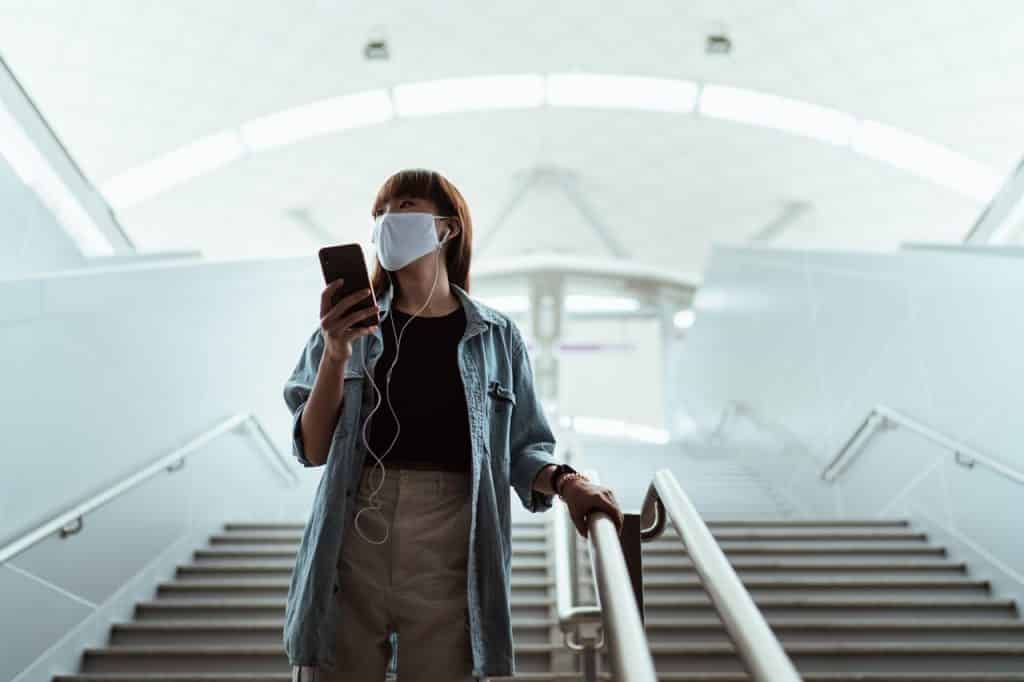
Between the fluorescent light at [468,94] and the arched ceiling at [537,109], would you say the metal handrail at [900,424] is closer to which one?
the arched ceiling at [537,109]

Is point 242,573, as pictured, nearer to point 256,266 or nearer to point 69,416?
point 69,416

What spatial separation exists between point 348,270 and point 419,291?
9.3 inches

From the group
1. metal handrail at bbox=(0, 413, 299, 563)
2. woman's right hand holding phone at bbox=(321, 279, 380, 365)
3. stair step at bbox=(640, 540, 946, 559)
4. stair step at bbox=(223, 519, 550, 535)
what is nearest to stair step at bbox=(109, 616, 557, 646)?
metal handrail at bbox=(0, 413, 299, 563)

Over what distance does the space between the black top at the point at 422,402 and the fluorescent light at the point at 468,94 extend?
14915mm

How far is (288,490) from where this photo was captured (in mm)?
6648

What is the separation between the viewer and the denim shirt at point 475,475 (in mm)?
1356

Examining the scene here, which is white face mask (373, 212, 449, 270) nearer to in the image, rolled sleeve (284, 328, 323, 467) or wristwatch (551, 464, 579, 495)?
rolled sleeve (284, 328, 323, 467)

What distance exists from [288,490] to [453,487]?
5526 millimetres

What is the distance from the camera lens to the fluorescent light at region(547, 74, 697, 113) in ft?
52.7

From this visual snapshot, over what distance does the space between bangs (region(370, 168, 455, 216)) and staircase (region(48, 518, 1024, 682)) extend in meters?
2.33

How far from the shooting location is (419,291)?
1659 mm

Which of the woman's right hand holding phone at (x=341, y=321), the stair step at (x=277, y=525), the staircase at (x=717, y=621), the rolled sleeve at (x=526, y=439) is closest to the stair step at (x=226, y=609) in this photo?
the staircase at (x=717, y=621)

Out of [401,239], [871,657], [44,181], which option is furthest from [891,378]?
[44,181]

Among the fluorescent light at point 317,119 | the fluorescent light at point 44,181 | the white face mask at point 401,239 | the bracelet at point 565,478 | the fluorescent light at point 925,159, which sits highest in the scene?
the fluorescent light at point 317,119
